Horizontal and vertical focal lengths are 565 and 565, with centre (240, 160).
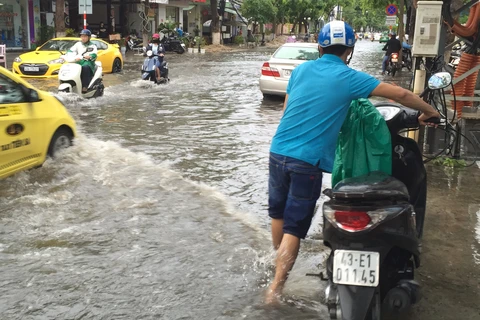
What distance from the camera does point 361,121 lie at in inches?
141

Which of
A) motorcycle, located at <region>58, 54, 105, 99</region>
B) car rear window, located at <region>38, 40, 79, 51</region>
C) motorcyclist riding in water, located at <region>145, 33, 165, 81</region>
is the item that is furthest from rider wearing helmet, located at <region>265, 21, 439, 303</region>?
car rear window, located at <region>38, 40, 79, 51</region>

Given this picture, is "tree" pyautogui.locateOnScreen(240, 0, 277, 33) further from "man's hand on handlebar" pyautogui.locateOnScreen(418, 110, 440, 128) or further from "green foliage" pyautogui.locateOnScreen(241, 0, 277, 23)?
"man's hand on handlebar" pyautogui.locateOnScreen(418, 110, 440, 128)

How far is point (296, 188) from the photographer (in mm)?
3566

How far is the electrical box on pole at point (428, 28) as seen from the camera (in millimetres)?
6961

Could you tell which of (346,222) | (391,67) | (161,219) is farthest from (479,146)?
(391,67)

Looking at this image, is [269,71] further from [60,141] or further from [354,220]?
[354,220]

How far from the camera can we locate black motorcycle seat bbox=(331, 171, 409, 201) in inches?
117

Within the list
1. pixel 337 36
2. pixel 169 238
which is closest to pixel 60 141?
pixel 169 238

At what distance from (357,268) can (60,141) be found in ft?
16.8

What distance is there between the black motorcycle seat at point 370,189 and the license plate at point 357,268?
302mm

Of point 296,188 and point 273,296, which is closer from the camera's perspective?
point 296,188

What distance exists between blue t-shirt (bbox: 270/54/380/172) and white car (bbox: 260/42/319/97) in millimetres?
9758

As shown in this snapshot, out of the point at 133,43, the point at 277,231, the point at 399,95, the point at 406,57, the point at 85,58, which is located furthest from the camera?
the point at 133,43

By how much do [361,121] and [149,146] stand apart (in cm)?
542
